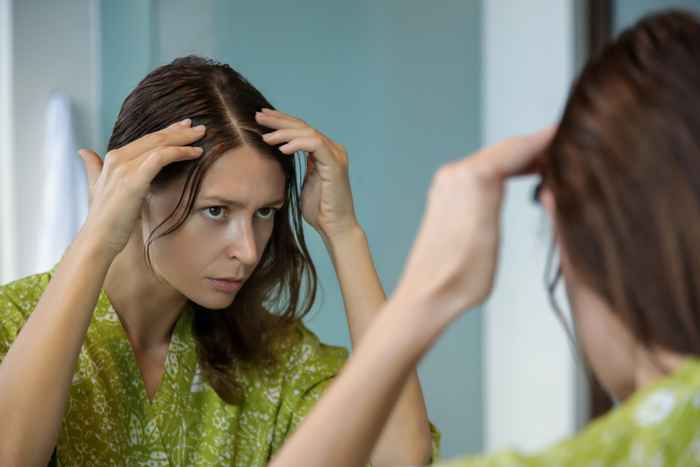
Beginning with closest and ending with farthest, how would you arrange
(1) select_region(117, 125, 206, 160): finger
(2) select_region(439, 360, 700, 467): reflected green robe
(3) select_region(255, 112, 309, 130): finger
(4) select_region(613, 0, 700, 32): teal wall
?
1. (2) select_region(439, 360, 700, 467): reflected green robe
2. (1) select_region(117, 125, 206, 160): finger
3. (3) select_region(255, 112, 309, 130): finger
4. (4) select_region(613, 0, 700, 32): teal wall

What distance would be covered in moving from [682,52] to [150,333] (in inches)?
42.5

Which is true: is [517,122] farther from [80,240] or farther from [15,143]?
[80,240]

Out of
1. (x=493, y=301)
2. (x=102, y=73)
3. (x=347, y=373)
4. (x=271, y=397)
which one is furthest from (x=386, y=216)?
(x=347, y=373)

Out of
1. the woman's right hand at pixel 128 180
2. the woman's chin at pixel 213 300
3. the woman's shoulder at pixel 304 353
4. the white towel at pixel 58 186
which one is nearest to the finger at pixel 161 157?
the woman's right hand at pixel 128 180

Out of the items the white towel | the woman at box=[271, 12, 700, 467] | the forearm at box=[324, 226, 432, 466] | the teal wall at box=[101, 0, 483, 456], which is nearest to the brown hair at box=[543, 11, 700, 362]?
the woman at box=[271, 12, 700, 467]

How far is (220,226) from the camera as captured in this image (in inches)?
61.1

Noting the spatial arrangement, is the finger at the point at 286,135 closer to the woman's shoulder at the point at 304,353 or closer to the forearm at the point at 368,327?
the forearm at the point at 368,327

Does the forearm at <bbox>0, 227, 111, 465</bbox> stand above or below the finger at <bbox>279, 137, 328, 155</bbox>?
below

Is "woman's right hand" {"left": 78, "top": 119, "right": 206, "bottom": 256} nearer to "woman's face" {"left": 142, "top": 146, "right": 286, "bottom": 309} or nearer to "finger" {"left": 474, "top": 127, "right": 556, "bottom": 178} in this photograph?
"woman's face" {"left": 142, "top": 146, "right": 286, "bottom": 309}

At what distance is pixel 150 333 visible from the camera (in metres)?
1.66

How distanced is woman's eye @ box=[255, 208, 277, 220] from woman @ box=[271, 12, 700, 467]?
0.73 m

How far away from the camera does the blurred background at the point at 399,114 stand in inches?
134

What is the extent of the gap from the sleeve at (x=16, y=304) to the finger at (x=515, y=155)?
2.86 ft

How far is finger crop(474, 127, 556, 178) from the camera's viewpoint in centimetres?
88
